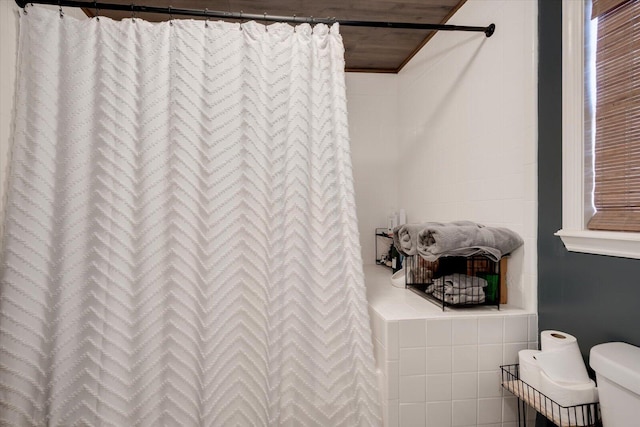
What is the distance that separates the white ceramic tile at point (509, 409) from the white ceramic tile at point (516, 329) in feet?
0.72

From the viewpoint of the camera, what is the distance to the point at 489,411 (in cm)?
133

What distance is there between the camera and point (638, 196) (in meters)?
0.98

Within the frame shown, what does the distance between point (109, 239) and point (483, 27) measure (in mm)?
1758

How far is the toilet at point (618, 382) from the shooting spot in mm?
866

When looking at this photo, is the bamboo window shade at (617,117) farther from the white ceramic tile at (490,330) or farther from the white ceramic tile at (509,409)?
the white ceramic tile at (509,409)

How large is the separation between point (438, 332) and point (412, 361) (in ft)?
0.46

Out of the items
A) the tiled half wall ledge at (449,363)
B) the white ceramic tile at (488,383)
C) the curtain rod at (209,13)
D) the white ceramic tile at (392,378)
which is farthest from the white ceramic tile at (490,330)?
the curtain rod at (209,13)

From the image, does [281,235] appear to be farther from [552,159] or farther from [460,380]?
[552,159]

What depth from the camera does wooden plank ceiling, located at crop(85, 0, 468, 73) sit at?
1.83 m

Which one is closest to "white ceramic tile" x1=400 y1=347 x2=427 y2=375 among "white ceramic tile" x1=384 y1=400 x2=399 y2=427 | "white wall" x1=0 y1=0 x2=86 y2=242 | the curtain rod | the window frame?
"white ceramic tile" x1=384 y1=400 x2=399 y2=427

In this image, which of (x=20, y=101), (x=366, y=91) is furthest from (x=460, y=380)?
(x=366, y=91)

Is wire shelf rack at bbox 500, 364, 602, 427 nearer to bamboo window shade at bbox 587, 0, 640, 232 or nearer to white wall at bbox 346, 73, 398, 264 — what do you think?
bamboo window shade at bbox 587, 0, 640, 232

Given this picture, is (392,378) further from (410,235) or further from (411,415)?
(410,235)

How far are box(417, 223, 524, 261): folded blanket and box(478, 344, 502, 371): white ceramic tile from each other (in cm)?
33
